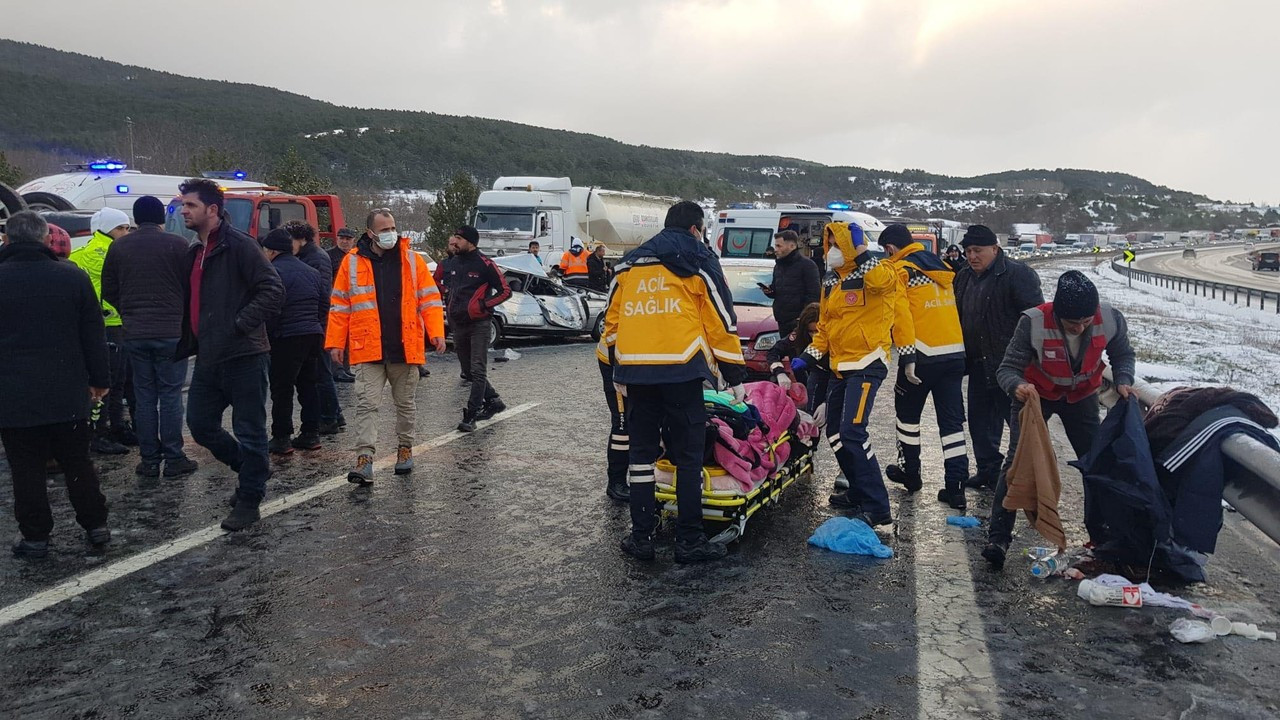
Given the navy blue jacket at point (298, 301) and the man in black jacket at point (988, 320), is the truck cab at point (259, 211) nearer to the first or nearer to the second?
the navy blue jacket at point (298, 301)

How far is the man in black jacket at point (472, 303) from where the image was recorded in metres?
8.84

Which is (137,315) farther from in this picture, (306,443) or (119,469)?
(306,443)

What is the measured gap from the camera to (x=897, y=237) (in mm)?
6707

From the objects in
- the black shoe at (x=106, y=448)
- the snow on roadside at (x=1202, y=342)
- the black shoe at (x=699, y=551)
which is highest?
the black shoe at (x=699, y=551)

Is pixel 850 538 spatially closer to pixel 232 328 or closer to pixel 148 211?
pixel 232 328

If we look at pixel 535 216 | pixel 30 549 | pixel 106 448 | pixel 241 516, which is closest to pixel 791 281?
pixel 241 516

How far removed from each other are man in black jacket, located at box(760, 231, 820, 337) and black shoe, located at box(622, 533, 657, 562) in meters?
4.60

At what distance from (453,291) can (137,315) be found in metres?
2.96

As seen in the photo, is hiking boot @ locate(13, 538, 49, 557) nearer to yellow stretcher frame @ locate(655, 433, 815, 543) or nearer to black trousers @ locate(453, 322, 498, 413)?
yellow stretcher frame @ locate(655, 433, 815, 543)

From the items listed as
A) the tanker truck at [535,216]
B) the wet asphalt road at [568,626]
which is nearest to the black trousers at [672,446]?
the wet asphalt road at [568,626]

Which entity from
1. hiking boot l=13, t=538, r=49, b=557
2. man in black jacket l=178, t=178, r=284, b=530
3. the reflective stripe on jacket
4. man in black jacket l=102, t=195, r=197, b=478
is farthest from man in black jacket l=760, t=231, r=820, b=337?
hiking boot l=13, t=538, r=49, b=557

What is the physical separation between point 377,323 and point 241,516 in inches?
66.8

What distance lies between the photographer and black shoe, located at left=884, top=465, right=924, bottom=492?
22.4ft

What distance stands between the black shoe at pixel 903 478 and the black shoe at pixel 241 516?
4.39 m
